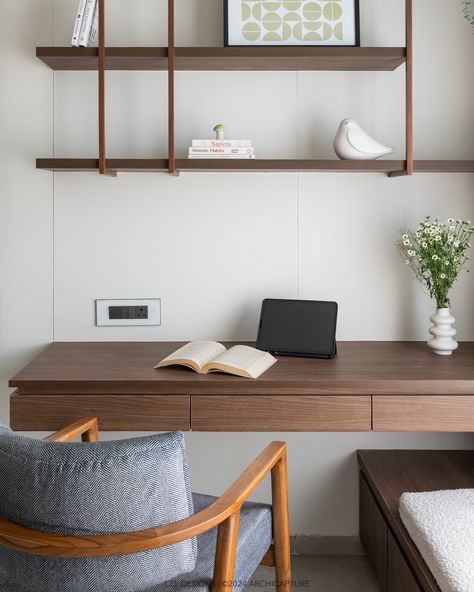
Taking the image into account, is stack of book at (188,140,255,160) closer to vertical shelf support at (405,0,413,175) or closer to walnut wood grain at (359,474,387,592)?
vertical shelf support at (405,0,413,175)

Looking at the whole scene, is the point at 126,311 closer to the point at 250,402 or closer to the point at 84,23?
the point at 250,402

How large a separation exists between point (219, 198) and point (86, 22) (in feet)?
2.48

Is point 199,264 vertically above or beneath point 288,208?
beneath

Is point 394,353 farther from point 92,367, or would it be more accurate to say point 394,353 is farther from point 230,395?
point 92,367

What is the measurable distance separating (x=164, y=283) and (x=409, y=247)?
90cm

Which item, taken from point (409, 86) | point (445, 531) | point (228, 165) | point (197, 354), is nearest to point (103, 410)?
point (197, 354)

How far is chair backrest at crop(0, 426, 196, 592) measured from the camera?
1.43m

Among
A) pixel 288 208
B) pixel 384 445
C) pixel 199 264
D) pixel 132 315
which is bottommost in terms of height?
pixel 384 445

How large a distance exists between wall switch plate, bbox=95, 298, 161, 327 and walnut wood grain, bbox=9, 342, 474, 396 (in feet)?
0.97

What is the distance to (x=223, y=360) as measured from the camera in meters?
2.31

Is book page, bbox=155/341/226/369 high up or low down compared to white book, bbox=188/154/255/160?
down

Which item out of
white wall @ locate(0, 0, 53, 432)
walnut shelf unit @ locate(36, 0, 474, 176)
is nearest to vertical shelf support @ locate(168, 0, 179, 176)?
walnut shelf unit @ locate(36, 0, 474, 176)

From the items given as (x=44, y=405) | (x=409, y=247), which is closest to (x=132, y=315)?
(x=44, y=405)

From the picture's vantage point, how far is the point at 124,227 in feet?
9.12
